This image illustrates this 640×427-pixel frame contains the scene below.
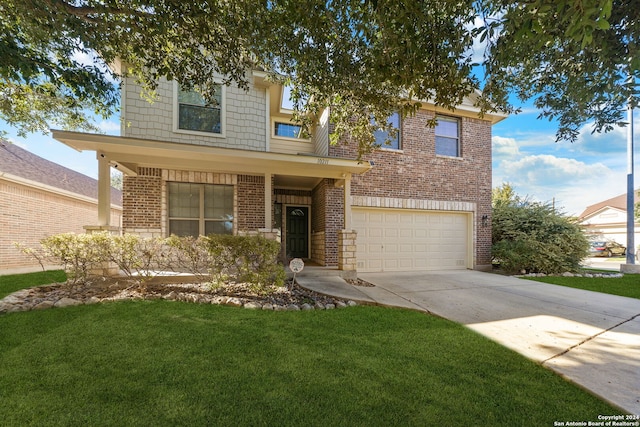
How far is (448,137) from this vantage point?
10.3 m

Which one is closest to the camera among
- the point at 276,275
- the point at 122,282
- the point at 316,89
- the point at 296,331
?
the point at 296,331

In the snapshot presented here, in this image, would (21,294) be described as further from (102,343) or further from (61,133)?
(102,343)

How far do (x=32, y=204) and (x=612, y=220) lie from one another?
4604 cm

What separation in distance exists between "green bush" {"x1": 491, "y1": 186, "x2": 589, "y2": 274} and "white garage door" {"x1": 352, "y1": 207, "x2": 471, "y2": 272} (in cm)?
144

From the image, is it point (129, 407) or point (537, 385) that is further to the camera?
point (537, 385)

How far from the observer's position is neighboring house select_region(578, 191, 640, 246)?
24969mm

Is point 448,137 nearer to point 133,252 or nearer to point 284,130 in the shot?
point 284,130

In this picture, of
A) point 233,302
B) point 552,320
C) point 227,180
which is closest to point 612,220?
point 552,320

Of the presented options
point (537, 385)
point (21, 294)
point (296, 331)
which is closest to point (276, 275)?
point (296, 331)

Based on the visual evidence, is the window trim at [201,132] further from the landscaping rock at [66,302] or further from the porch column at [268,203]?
the landscaping rock at [66,302]

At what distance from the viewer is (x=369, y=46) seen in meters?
4.45

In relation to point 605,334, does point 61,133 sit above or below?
above

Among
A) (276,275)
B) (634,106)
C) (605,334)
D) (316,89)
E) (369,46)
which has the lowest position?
(605,334)

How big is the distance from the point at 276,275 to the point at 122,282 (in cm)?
344
